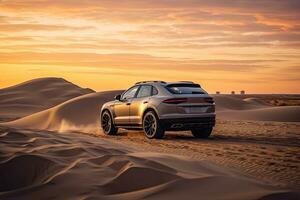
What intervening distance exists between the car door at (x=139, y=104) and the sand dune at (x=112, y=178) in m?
5.20

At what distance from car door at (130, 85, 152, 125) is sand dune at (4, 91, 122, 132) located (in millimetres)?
9908

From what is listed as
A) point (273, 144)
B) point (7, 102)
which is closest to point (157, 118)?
point (273, 144)

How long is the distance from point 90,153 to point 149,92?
5.84 metres

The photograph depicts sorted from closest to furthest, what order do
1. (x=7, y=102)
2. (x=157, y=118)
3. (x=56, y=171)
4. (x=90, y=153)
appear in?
(x=56, y=171)
(x=90, y=153)
(x=157, y=118)
(x=7, y=102)

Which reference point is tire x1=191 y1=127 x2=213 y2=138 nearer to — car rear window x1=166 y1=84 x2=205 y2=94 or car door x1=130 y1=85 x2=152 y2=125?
car rear window x1=166 y1=84 x2=205 y2=94

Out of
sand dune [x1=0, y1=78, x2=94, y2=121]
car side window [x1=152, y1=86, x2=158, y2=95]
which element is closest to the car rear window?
car side window [x1=152, y1=86, x2=158, y2=95]

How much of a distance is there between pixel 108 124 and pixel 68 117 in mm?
12442

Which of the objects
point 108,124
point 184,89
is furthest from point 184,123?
point 108,124

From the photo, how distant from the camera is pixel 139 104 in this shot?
1521 cm

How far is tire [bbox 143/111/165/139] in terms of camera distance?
14.3 metres

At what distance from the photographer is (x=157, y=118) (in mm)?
14281

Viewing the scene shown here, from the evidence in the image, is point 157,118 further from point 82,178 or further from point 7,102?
point 7,102

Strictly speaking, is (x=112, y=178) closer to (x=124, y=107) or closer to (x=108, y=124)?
(x=124, y=107)

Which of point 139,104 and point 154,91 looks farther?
point 139,104
